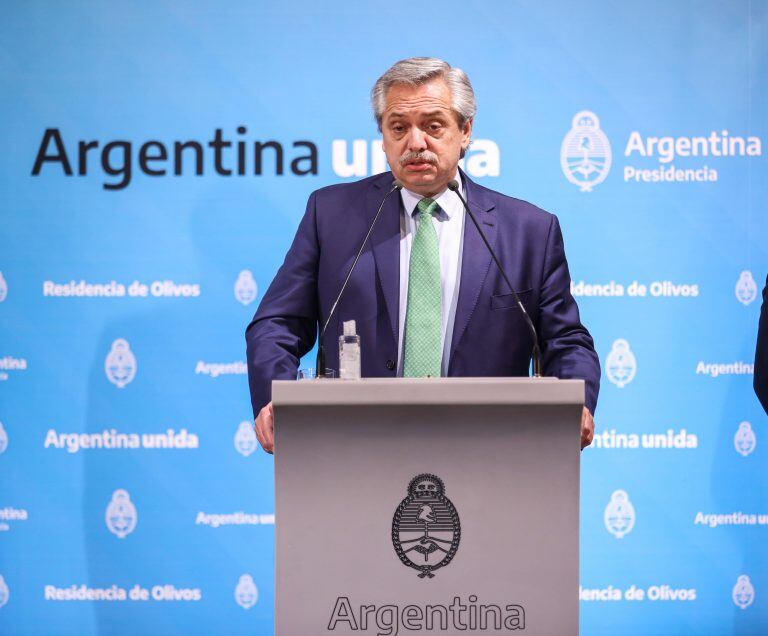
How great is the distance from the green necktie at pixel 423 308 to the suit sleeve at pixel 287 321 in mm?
292

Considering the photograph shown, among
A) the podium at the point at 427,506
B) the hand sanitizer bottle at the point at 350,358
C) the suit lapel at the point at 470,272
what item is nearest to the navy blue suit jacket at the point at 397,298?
the suit lapel at the point at 470,272

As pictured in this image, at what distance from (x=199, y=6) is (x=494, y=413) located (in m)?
2.67

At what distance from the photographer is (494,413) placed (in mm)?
1588

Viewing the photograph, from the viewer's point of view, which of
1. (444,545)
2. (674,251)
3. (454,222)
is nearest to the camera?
(444,545)

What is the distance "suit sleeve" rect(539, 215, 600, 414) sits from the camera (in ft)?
7.30

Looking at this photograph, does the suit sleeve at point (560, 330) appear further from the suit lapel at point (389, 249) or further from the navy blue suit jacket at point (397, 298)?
the suit lapel at point (389, 249)

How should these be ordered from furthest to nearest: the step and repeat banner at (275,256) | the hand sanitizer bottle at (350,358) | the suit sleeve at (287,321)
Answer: the step and repeat banner at (275,256), the suit sleeve at (287,321), the hand sanitizer bottle at (350,358)

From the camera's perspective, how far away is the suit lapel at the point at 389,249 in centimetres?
231

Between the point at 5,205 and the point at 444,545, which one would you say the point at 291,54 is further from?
the point at 444,545

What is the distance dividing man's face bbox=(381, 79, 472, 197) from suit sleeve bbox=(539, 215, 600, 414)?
1.24ft

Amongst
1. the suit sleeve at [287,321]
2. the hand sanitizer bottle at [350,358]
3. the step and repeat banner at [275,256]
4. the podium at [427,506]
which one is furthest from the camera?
the step and repeat banner at [275,256]

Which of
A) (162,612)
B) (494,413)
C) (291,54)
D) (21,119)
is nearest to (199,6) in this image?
(291,54)

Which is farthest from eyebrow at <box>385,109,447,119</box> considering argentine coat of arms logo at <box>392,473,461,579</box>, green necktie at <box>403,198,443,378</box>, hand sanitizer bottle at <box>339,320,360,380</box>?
argentine coat of arms logo at <box>392,473,461,579</box>

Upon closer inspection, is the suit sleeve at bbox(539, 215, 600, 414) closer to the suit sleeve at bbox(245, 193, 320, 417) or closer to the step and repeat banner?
the suit sleeve at bbox(245, 193, 320, 417)
